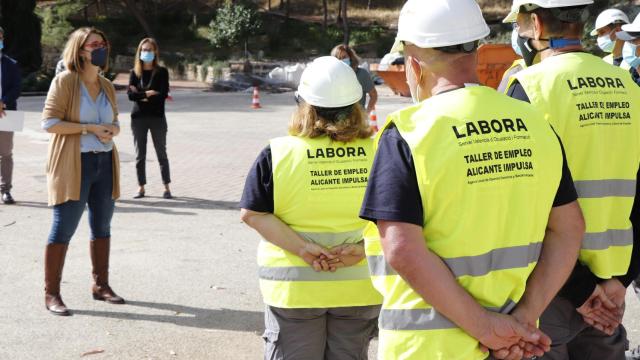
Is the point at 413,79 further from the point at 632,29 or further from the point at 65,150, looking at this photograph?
the point at 65,150

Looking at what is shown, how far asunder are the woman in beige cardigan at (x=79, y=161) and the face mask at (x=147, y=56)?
3983 millimetres

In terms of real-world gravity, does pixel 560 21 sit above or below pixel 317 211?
above

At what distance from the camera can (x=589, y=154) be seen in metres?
3.12

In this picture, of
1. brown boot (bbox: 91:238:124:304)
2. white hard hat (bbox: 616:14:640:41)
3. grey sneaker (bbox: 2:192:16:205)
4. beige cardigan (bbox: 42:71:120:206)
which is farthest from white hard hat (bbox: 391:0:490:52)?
grey sneaker (bbox: 2:192:16:205)

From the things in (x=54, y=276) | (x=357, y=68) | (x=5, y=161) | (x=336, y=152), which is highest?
(x=336, y=152)

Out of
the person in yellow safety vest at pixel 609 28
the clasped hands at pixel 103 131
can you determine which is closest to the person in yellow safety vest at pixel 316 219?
the clasped hands at pixel 103 131

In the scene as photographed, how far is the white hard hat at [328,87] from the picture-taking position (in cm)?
360

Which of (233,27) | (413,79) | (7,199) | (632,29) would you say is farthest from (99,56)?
(233,27)

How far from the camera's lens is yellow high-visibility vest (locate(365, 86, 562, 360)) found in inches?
94.7

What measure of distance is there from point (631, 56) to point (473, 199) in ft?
14.9

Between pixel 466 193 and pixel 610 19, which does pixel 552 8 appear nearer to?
pixel 466 193

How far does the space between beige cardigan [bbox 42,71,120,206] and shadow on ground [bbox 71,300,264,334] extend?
33.3 inches

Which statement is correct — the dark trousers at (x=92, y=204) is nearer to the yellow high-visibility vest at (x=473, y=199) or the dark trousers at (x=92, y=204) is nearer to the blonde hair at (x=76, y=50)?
the blonde hair at (x=76, y=50)

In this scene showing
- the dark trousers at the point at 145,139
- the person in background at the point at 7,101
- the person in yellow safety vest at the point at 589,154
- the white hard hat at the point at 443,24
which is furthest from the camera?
the dark trousers at the point at 145,139
